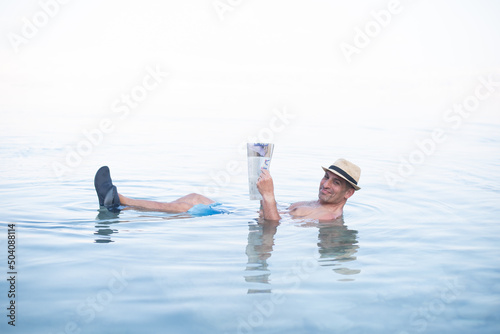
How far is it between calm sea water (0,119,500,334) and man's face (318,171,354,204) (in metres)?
0.38

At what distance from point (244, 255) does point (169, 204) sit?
74.2 inches

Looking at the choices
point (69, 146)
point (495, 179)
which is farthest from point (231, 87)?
point (495, 179)

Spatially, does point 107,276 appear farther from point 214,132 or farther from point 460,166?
point 214,132

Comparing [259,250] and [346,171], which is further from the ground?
[346,171]

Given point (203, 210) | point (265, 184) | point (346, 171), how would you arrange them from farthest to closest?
point (203, 210)
point (346, 171)
point (265, 184)

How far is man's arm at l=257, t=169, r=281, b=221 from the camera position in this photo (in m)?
6.37

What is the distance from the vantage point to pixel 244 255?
5.92 metres

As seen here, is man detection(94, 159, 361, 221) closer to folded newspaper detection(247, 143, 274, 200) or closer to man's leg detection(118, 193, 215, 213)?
man's leg detection(118, 193, 215, 213)

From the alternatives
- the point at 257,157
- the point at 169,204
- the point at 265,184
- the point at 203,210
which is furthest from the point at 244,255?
the point at 169,204

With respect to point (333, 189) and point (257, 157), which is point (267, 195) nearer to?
point (257, 157)

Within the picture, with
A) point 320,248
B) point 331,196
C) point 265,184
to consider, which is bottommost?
point 320,248

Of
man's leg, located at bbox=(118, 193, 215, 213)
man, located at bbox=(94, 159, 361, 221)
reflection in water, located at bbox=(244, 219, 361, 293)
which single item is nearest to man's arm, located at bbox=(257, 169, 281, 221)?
man, located at bbox=(94, 159, 361, 221)

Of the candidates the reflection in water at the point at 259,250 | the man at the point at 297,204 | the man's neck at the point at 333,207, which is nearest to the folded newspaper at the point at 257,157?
the man at the point at 297,204

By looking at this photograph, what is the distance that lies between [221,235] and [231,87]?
22.9m
